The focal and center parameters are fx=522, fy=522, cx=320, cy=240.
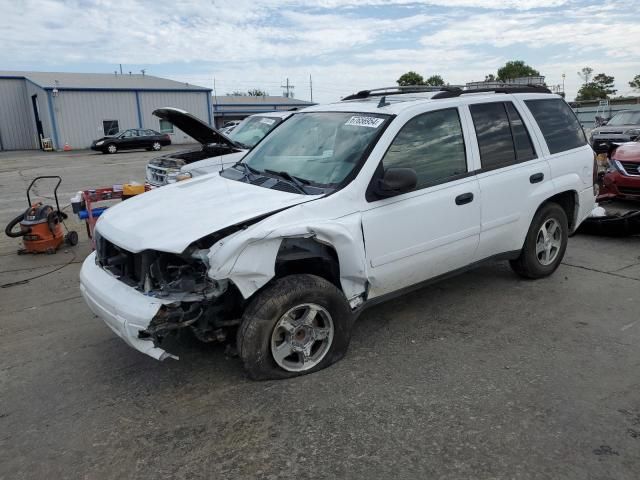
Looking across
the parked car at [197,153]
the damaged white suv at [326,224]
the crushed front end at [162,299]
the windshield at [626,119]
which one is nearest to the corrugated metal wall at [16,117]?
the parked car at [197,153]

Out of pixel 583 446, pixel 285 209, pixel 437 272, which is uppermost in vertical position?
pixel 285 209

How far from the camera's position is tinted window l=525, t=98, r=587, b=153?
514 cm

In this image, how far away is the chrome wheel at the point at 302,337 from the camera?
350 centimetres

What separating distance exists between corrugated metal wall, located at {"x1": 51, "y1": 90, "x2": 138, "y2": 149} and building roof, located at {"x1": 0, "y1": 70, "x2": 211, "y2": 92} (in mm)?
600

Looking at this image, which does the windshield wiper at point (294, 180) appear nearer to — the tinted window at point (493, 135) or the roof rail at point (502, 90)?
the roof rail at point (502, 90)

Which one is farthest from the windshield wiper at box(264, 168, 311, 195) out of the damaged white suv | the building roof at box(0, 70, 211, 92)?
the building roof at box(0, 70, 211, 92)

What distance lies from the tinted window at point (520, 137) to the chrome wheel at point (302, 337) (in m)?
2.53

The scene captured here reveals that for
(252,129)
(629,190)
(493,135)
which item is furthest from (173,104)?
(493,135)

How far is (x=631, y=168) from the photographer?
26.7 feet

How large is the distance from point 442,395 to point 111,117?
40315mm

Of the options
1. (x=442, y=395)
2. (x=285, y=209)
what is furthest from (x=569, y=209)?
(x=285, y=209)

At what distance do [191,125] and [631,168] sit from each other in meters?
6.85

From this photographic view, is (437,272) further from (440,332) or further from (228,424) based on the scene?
(228,424)

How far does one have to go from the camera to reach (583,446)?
9.35 ft
